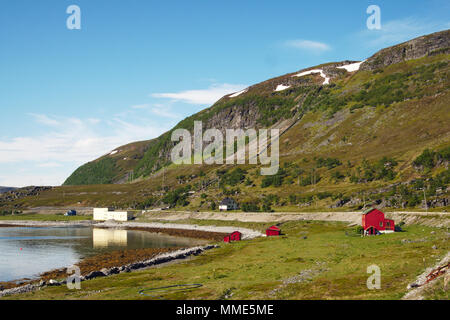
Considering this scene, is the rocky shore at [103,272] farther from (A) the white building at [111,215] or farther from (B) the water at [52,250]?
(A) the white building at [111,215]

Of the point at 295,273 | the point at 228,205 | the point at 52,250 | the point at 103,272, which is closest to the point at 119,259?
the point at 103,272

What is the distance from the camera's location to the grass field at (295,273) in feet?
113

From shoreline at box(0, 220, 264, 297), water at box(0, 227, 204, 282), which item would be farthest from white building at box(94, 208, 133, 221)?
water at box(0, 227, 204, 282)

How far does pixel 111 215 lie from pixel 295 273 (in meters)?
148

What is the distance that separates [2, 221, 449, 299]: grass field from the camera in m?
34.3

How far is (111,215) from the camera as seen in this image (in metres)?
179

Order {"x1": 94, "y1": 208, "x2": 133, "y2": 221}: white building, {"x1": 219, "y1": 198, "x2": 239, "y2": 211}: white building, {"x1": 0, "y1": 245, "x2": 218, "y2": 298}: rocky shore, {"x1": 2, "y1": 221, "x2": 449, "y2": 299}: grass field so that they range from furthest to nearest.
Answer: {"x1": 94, "y1": 208, "x2": 133, "y2": 221}: white building
{"x1": 219, "y1": 198, "x2": 239, "y2": 211}: white building
{"x1": 0, "y1": 245, "x2": 218, "y2": 298}: rocky shore
{"x1": 2, "y1": 221, "x2": 449, "y2": 299}: grass field

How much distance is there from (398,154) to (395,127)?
4059 cm

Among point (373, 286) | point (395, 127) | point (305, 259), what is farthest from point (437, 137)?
point (373, 286)

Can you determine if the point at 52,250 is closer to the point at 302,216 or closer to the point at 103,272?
the point at 103,272

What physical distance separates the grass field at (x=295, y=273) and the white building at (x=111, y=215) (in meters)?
112

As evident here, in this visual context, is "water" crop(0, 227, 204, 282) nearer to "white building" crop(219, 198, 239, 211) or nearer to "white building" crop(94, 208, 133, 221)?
"white building" crop(219, 198, 239, 211)

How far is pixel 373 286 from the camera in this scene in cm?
3312

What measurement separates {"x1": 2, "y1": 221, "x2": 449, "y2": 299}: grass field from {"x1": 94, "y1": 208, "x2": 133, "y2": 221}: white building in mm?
112124
